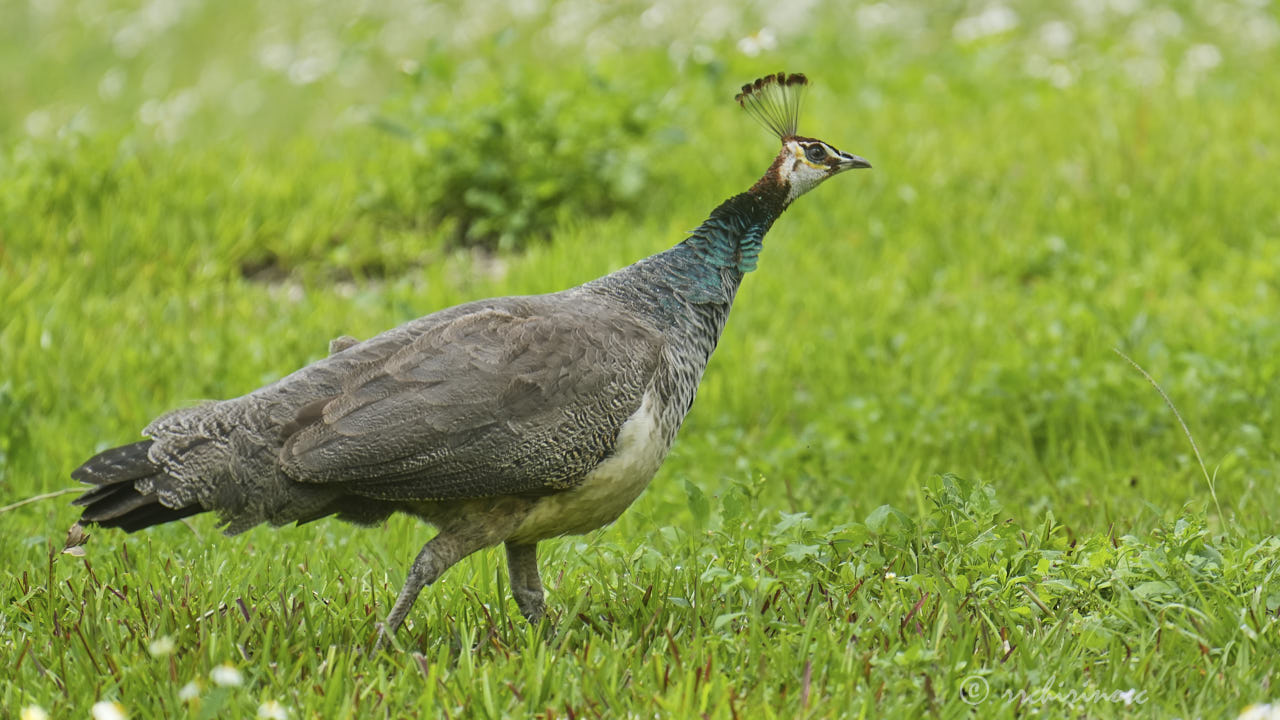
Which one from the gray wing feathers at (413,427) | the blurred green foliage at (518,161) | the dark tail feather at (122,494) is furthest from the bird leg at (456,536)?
the blurred green foliage at (518,161)

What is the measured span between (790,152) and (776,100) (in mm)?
169

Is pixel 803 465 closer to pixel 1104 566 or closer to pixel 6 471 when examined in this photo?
pixel 1104 566

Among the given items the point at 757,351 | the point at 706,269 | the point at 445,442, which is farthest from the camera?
the point at 757,351

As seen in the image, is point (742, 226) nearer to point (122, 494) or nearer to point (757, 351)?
point (122, 494)

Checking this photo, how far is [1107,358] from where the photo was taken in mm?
6039

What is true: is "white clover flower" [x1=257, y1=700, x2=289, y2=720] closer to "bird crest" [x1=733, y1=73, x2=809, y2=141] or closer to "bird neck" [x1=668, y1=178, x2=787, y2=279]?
"bird neck" [x1=668, y1=178, x2=787, y2=279]

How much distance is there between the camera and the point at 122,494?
3676mm

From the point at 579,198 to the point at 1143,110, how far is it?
3.70m

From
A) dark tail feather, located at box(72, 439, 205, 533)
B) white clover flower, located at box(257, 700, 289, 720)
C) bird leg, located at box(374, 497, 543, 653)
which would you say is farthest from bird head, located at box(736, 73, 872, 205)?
white clover flower, located at box(257, 700, 289, 720)

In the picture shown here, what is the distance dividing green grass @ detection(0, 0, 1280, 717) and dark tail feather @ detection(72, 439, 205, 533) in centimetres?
26

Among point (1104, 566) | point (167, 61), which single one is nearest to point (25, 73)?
point (167, 61)

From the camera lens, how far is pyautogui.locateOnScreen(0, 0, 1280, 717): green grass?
11.0 feet

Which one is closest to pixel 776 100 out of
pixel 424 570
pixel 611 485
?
pixel 611 485

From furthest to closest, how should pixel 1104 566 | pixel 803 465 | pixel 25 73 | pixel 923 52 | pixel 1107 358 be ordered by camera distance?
pixel 25 73, pixel 923 52, pixel 1107 358, pixel 803 465, pixel 1104 566
